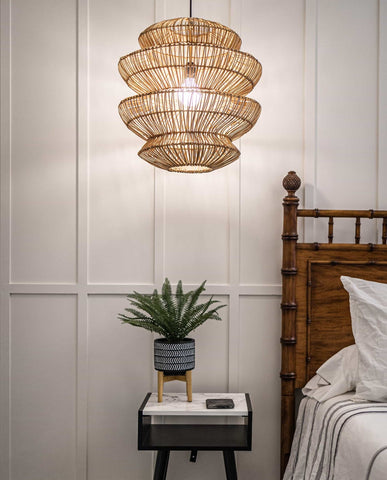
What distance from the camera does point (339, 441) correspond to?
1.71m

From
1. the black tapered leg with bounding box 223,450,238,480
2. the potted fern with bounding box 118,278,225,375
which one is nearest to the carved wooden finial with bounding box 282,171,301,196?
the potted fern with bounding box 118,278,225,375

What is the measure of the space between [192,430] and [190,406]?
0.51 ft

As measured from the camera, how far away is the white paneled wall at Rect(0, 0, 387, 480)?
2.33 m

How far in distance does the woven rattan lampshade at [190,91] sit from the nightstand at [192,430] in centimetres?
98

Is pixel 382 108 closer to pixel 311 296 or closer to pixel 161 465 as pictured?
pixel 311 296

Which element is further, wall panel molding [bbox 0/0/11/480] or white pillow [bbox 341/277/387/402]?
wall panel molding [bbox 0/0/11/480]

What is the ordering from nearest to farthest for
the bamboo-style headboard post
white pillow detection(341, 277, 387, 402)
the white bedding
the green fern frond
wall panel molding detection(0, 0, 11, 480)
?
the white bedding, white pillow detection(341, 277, 387, 402), the green fern frond, the bamboo-style headboard post, wall panel molding detection(0, 0, 11, 480)

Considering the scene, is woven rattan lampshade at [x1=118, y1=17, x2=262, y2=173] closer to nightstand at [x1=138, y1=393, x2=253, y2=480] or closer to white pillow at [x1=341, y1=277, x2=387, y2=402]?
white pillow at [x1=341, y1=277, x2=387, y2=402]

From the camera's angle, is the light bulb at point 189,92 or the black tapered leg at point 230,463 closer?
the light bulb at point 189,92

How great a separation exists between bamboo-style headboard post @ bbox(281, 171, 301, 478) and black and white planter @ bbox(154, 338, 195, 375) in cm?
45

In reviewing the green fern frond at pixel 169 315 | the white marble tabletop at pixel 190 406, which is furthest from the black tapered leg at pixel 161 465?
the green fern frond at pixel 169 315

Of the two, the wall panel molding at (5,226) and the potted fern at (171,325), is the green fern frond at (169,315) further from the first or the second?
the wall panel molding at (5,226)

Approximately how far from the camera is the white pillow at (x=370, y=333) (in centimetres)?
183

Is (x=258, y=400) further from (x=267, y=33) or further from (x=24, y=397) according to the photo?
(x=267, y=33)
